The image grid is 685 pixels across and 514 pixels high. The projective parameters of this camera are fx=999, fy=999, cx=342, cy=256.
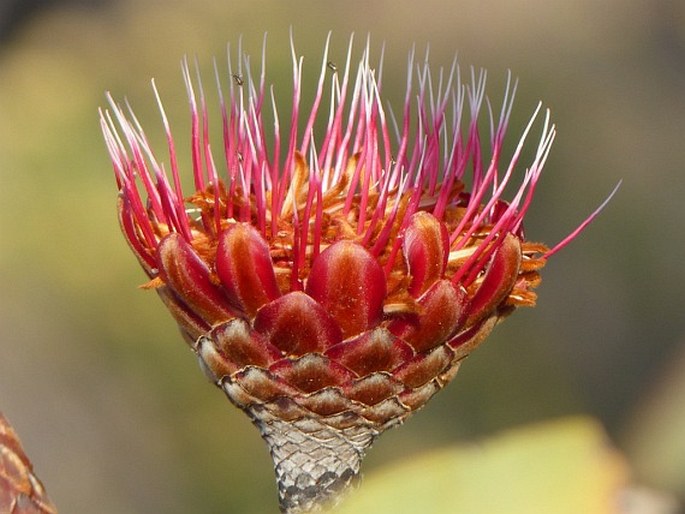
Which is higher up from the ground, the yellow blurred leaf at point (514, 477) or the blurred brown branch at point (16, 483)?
the yellow blurred leaf at point (514, 477)

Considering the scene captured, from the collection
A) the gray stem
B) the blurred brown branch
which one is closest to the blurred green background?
the gray stem

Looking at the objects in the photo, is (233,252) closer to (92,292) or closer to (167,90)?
(92,292)

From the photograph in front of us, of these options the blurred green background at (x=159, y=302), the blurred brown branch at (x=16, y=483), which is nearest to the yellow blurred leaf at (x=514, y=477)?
the blurred brown branch at (x=16, y=483)

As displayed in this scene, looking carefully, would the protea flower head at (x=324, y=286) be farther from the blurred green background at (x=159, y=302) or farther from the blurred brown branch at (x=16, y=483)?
the blurred green background at (x=159, y=302)

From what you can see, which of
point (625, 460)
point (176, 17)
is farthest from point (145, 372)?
point (625, 460)

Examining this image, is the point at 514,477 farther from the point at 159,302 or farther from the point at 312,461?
the point at 159,302

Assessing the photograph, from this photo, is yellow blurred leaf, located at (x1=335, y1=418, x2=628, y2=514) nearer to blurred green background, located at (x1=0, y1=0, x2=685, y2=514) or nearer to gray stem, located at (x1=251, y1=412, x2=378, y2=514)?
gray stem, located at (x1=251, y1=412, x2=378, y2=514)
